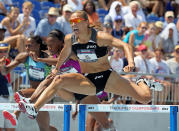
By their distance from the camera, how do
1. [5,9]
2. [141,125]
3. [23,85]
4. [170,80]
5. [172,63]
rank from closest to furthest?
[141,125] < [23,85] < [170,80] < [172,63] < [5,9]

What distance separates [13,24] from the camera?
11133 mm

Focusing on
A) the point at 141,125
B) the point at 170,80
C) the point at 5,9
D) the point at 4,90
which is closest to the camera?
the point at 141,125

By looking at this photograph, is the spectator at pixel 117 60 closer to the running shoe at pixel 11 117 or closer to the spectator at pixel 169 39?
the spectator at pixel 169 39

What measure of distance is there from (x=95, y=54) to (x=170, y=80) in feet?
13.0

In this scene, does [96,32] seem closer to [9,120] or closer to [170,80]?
[9,120]

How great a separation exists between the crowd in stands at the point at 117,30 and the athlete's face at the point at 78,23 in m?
3.18

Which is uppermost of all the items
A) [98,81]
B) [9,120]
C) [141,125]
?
[98,81]

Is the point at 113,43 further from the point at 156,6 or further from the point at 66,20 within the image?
the point at 156,6

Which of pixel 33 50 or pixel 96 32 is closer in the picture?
pixel 96 32

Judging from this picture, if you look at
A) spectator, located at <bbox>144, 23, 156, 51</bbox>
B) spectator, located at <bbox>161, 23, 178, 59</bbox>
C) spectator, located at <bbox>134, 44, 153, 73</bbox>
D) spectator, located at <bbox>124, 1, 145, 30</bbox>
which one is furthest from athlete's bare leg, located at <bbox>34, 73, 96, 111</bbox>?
spectator, located at <bbox>161, 23, 178, 59</bbox>

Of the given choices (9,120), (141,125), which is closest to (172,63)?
(141,125)

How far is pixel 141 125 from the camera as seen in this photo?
7387mm

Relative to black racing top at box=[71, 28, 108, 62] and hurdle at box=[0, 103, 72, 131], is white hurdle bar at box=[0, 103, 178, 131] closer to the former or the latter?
hurdle at box=[0, 103, 72, 131]

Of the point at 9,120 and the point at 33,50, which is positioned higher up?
the point at 33,50
